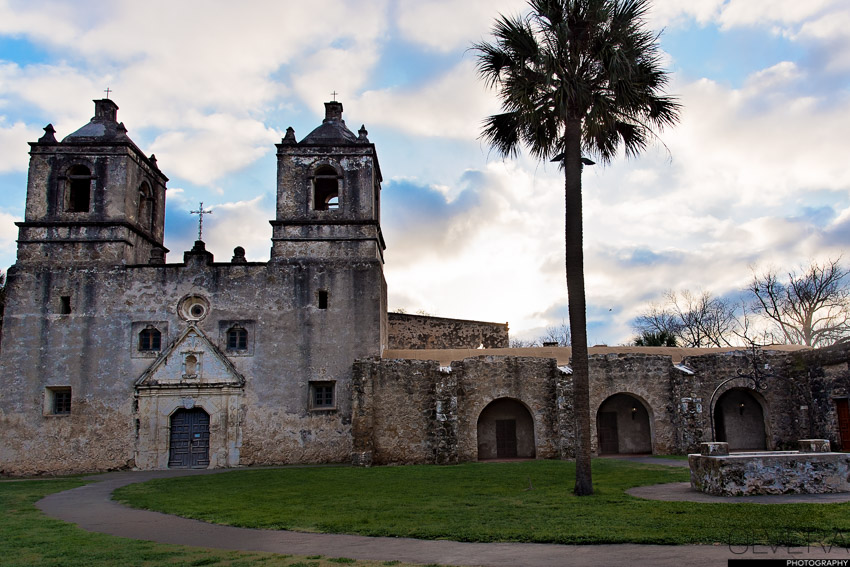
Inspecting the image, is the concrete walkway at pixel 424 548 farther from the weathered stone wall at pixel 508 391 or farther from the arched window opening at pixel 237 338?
the arched window opening at pixel 237 338

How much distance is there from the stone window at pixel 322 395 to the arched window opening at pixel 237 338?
2.97 meters

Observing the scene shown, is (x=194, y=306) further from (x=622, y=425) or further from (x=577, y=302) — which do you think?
(x=622, y=425)

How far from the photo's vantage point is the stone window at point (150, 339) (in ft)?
82.0

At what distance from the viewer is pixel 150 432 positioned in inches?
950

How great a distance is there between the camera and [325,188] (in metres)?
28.6

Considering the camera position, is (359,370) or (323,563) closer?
(323,563)

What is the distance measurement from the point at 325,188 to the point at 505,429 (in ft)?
40.3

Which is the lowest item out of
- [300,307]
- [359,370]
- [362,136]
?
[359,370]

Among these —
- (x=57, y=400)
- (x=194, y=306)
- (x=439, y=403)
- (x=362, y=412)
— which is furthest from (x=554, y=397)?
(x=57, y=400)

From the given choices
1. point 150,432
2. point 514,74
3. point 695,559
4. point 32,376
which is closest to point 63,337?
point 32,376

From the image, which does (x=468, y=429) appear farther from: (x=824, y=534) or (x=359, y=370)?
(x=824, y=534)

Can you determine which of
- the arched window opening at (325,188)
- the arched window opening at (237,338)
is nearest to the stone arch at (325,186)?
the arched window opening at (325,188)

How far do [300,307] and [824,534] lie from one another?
19.6 m

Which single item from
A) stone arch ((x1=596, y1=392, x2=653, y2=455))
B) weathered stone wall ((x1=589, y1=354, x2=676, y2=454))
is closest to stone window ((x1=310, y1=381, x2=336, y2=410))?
weathered stone wall ((x1=589, y1=354, x2=676, y2=454))
